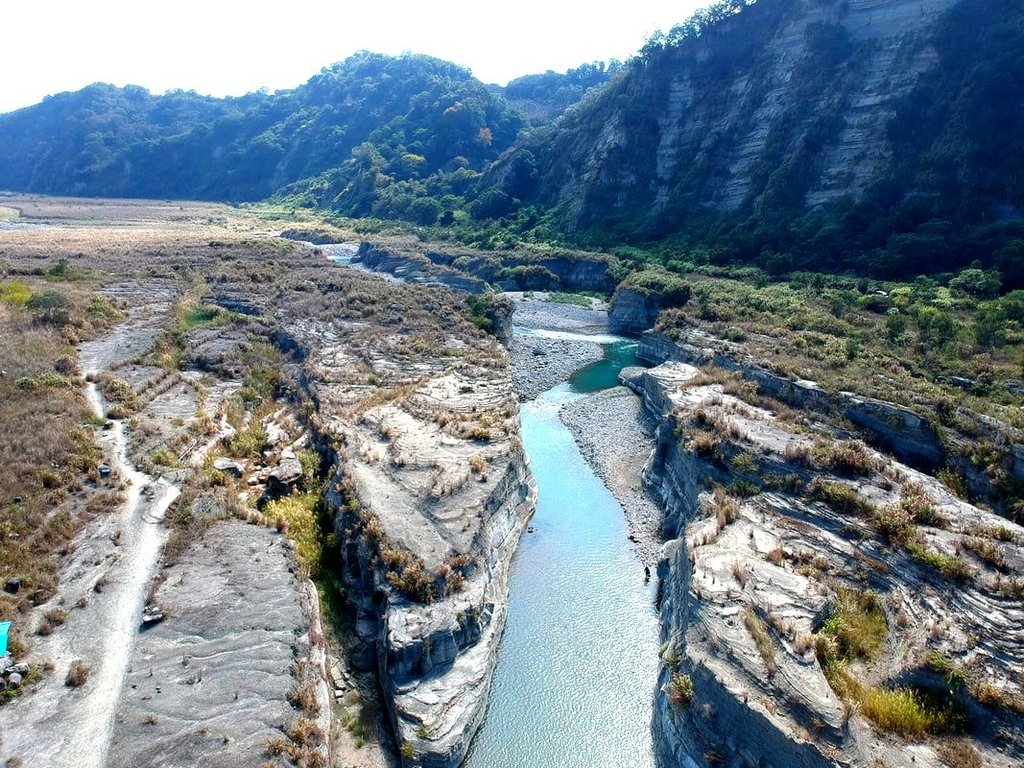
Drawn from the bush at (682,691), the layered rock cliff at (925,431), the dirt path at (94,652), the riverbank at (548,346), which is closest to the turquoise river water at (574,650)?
the bush at (682,691)

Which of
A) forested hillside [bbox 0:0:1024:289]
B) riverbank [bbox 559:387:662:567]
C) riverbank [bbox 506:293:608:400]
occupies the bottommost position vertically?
riverbank [bbox 559:387:662:567]

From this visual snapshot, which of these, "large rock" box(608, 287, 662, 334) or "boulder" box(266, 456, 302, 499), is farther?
"large rock" box(608, 287, 662, 334)

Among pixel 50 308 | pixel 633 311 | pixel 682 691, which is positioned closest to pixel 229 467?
pixel 682 691

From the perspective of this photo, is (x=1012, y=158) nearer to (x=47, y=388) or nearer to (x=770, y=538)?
(x=770, y=538)

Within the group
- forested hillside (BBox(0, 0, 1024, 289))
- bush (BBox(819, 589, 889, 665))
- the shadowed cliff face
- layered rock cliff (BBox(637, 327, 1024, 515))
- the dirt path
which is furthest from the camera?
the shadowed cliff face

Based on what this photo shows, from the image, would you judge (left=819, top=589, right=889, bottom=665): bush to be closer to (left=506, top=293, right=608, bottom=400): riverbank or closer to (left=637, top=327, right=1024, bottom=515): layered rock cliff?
(left=637, top=327, right=1024, bottom=515): layered rock cliff

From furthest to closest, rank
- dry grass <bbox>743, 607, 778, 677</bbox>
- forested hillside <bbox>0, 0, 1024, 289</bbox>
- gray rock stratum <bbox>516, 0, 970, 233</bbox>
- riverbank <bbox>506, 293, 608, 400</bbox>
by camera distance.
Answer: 1. gray rock stratum <bbox>516, 0, 970, 233</bbox>
2. forested hillside <bbox>0, 0, 1024, 289</bbox>
3. riverbank <bbox>506, 293, 608, 400</bbox>
4. dry grass <bbox>743, 607, 778, 677</bbox>

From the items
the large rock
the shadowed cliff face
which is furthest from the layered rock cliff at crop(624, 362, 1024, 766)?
the shadowed cliff face

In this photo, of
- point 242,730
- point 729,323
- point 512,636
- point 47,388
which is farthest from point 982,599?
point 47,388
